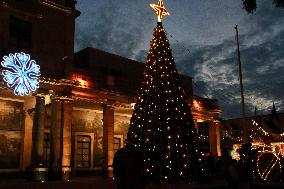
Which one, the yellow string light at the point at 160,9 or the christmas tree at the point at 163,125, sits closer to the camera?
the christmas tree at the point at 163,125

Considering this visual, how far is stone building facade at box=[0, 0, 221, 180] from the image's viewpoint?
20.4 metres

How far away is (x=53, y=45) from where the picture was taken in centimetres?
2217

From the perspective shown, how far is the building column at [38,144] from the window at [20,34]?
3.08 meters

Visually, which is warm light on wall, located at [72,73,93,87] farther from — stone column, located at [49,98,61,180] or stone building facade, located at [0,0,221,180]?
stone column, located at [49,98,61,180]

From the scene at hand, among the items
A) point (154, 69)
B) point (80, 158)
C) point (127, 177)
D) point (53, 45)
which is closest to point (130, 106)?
point (80, 158)

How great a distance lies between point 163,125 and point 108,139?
824 cm

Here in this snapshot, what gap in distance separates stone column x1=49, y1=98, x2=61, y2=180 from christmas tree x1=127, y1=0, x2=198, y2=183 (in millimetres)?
5999

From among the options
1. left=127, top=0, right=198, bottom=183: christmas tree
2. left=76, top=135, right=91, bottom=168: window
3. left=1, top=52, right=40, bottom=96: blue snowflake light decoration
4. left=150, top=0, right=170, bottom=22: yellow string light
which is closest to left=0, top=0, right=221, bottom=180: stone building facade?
left=76, top=135, right=91, bottom=168: window

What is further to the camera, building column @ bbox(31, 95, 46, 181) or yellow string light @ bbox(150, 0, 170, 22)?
building column @ bbox(31, 95, 46, 181)

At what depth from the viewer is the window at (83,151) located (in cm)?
2648

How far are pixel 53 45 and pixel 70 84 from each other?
9.02ft

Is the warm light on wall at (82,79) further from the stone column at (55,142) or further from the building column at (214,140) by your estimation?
the building column at (214,140)

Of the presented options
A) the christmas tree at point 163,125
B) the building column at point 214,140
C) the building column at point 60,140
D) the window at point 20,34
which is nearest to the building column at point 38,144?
the building column at point 60,140

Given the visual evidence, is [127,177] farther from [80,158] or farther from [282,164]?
[80,158]
